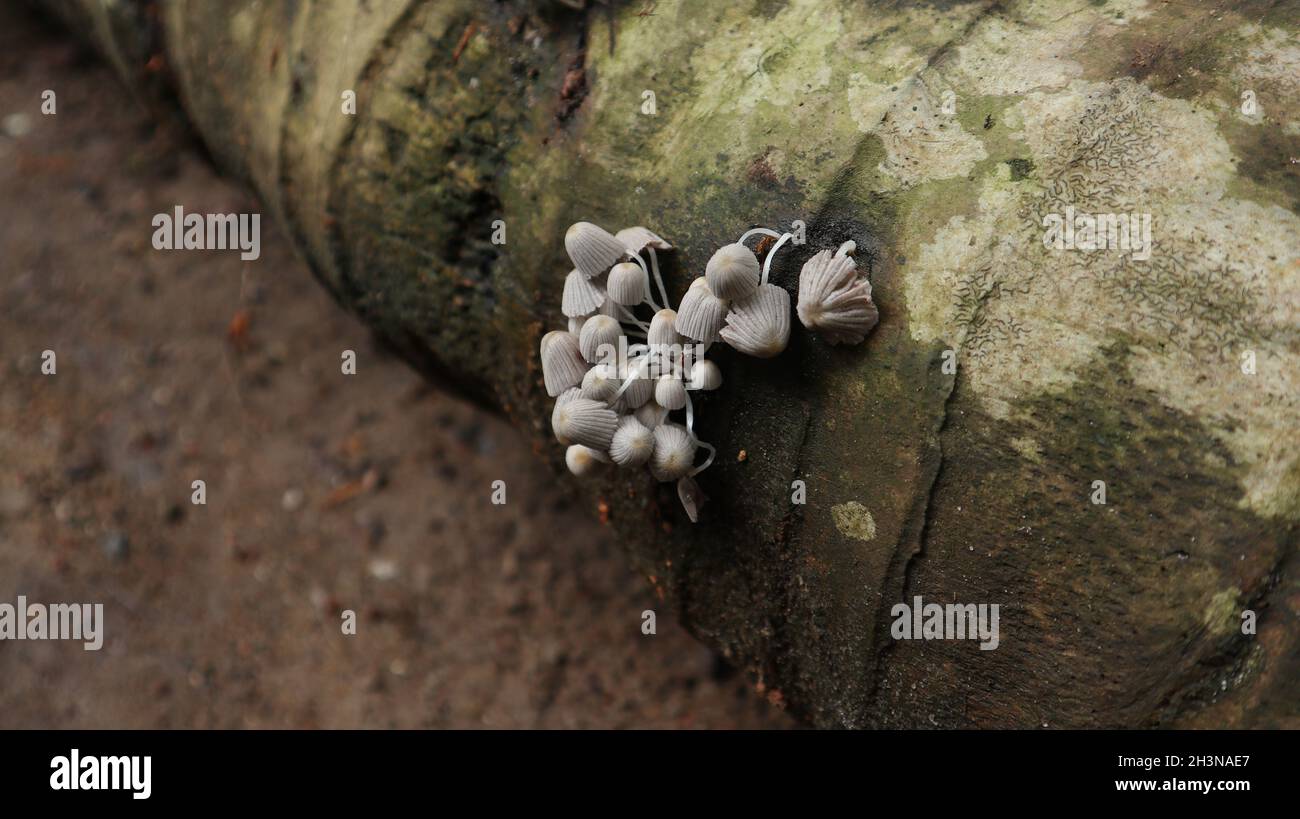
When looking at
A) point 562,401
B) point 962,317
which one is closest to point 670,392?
point 562,401

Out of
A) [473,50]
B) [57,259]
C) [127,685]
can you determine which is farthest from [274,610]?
[473,50]

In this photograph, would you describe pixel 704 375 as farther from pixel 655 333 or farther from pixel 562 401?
pixel 562 401

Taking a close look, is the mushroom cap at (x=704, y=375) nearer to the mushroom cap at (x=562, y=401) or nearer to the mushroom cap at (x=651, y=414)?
the mushroom cap at (x=651, y=414)

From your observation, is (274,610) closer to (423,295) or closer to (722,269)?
(423,295)

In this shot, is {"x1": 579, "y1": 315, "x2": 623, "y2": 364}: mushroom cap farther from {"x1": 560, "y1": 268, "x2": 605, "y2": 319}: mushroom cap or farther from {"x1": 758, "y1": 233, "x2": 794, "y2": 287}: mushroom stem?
{"x1": 758, "y1": 233, "x2": 794, "y2": 287}: mushroom stem

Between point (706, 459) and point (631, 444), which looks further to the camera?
point (706, 459)

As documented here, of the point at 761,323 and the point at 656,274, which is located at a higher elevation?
the point at 656,274
